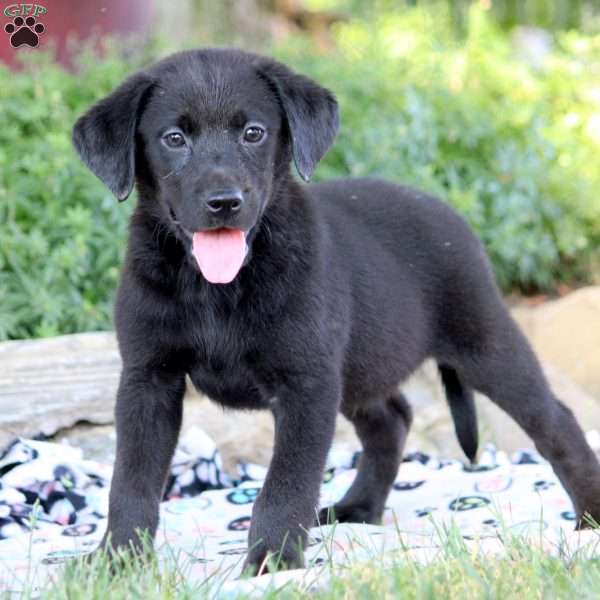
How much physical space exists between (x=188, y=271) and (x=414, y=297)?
843 mm

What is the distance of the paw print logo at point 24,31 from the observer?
6452 millimetres

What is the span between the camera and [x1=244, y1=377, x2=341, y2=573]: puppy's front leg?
3088mm

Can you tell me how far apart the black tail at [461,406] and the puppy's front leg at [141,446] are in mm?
1174

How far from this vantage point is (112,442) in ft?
15.9

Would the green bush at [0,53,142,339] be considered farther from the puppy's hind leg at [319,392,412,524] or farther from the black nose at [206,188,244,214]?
the black nose at [206,188,244,214]

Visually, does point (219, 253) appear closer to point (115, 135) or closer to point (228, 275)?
point (228, 275)

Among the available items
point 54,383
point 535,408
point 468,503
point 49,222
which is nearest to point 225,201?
point 535,408

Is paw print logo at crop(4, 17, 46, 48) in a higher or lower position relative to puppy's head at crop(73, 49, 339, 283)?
lower

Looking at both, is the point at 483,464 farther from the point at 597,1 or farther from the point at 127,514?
the point at 597,1

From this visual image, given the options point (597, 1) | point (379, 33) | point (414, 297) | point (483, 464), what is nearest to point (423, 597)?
point (414, 297)

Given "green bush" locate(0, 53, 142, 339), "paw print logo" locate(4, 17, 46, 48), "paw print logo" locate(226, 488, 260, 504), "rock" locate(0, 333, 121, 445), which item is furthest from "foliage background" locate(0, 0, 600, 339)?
"paw print logo" locate(226, 488, 260, 504)

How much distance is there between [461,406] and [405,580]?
160 centimetres

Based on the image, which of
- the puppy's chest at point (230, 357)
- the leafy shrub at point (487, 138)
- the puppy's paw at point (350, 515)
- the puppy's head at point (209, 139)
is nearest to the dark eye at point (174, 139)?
the puppy's head at point (209, 139)

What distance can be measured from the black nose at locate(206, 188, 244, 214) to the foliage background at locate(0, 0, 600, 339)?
2.35 metres
